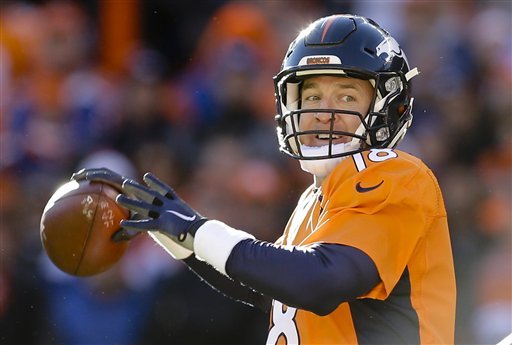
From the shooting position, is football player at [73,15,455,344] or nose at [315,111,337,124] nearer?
football player at [73,15,455,344]

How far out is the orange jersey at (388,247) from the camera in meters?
2.96

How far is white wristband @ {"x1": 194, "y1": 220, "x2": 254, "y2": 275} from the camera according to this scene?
116 inches

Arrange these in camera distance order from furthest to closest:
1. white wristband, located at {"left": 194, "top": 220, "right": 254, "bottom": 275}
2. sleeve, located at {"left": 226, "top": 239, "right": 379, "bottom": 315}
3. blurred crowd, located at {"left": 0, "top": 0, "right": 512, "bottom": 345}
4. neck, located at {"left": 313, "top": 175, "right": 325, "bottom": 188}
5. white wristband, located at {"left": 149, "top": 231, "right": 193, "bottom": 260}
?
blurred crowd, located at {"left": 0, "top": 0, "right": 512, "bottom": 345} → white wristband, located at {"left": 149, "top": 231, "right": 193, "bottom": 260} → neck, located at {"left": 313, "top": 175, "right": 325, "bottom": 188} → white wristband, located at {"left": 194, "top": 220, "right": 254, "bottom": 275} → sleeve, located at {"left": 226, "top": 239, "right": 379, "bottom": 315}

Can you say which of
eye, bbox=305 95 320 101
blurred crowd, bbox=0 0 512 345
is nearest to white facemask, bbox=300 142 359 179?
eye, bbox=305 95 320 101

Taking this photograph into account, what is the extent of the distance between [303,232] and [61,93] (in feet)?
15.1

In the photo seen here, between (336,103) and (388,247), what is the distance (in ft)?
2.40

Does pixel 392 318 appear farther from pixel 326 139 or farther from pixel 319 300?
pixel 326 139

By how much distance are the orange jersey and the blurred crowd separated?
2.86 metres

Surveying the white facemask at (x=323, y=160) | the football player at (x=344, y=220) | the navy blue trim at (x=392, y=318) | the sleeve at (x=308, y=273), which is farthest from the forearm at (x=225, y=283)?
the sleeve at (x=308, y=273)

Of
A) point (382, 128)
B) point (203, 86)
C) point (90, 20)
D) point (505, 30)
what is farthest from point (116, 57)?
point (382, 128)

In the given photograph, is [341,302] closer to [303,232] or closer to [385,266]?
[385,266]

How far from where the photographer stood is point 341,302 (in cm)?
288

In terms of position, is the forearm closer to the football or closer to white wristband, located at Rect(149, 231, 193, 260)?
white wristband, located at Rect(149, 231, 193, 260)

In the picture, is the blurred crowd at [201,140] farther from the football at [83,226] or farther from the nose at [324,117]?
the nose at [324,117]
